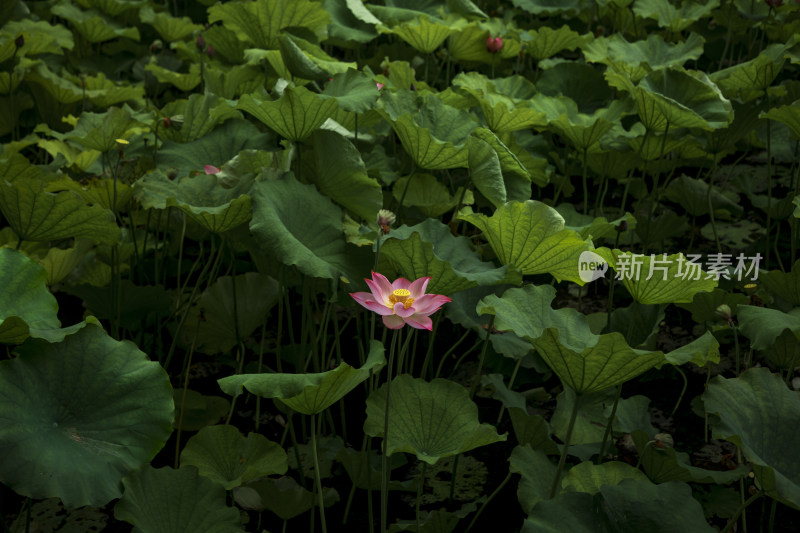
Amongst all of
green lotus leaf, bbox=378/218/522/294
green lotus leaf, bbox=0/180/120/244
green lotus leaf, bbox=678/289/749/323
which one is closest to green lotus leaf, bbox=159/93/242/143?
green lotus leaf, bbox=0/180/120/244

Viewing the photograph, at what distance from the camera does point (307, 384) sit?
0.97 m

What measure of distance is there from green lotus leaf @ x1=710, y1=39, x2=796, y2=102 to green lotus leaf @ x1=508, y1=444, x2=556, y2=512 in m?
1.27

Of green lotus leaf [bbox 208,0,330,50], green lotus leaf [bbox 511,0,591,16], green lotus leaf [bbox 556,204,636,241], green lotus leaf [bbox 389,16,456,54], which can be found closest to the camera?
green lotus leaf [bbox 556,204,636,241]

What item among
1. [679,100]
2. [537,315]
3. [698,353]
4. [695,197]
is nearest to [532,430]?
[537,315]

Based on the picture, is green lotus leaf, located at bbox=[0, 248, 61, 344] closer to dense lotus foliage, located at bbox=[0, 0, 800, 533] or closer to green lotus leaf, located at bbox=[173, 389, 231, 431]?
dense lotus foliage, located at bbox=[0, 0, 800, 533]

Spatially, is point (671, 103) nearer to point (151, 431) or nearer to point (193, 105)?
point (193, 105)

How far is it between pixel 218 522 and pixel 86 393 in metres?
0.25

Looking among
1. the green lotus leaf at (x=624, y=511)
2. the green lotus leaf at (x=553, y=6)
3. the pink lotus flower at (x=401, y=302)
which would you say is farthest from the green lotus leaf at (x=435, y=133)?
the green lotus leaf at (x=553, y=6)

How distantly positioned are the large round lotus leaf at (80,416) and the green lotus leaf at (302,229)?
271mm

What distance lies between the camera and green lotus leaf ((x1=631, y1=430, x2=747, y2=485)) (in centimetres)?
124

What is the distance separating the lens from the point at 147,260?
78.0 inches

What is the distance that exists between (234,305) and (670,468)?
33.4 inches

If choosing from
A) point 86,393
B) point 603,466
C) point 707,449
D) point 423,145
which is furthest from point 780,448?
point 86,393

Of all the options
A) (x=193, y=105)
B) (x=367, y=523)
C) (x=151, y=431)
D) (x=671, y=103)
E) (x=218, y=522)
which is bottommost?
(x=367, y=523)
